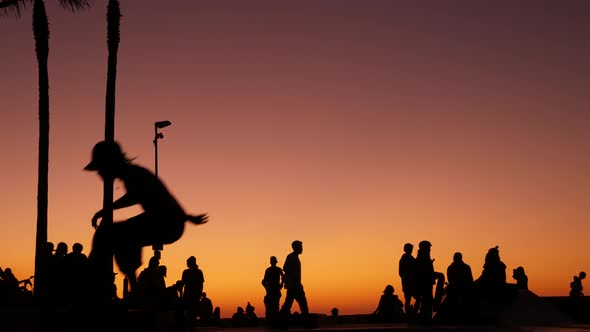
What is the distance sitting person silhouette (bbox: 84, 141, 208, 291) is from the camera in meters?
9.62

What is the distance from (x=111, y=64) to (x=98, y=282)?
17.7 meters

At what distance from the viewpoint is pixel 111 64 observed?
87.0 feet

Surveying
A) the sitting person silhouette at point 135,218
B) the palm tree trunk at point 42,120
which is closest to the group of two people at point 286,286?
the palm tree trunk at point 42,120

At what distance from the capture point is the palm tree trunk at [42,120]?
2366 cm

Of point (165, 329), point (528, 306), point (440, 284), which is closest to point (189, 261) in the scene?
point (440, 284)

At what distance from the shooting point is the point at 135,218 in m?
9.72

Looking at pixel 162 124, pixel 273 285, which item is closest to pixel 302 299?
pixel 273 285

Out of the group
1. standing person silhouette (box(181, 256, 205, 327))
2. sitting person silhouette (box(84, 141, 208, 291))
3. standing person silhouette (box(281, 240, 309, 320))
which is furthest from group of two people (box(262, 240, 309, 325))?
sitting person silhouette (box(84, 141, 208, 291))

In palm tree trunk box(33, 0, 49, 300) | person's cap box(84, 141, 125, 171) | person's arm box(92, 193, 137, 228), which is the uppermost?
palm tree trunk box(33, 0, 49, 300)

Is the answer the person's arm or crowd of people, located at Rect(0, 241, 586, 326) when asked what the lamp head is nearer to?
crowd of people, located at Rect(0, 241, 586, 326)

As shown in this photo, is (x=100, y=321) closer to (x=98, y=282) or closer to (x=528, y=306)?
(x=98, y=282)

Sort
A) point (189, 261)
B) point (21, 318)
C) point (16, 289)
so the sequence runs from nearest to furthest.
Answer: point (21, 318) → point (16, 289) → point (189, 261)

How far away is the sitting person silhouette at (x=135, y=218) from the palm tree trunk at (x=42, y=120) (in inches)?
527

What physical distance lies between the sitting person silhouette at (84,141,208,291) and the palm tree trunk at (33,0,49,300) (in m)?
13.4
